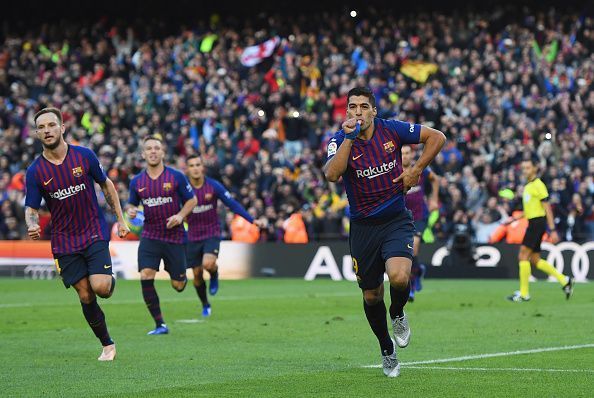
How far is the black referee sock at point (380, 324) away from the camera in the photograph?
977 cm

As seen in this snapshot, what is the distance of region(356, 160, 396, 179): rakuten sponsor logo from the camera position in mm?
9727

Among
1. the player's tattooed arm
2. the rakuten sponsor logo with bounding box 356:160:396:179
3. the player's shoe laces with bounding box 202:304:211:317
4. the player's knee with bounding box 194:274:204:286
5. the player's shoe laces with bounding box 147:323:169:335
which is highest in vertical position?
the rakuten sponsor logo with bounding box 356:160:396:179

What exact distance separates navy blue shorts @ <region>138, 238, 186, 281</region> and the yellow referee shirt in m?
7.25

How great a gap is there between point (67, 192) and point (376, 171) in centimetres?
323

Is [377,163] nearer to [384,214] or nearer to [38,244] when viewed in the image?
[384,214]

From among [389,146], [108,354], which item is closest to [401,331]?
[389,146]

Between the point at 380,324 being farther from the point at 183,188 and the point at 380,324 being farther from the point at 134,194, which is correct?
the point at 134,194

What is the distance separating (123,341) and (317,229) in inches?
644

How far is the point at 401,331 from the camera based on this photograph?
388 inches

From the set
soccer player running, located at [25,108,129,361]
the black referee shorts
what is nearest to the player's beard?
soccer player running, located at [25,108,129,361]

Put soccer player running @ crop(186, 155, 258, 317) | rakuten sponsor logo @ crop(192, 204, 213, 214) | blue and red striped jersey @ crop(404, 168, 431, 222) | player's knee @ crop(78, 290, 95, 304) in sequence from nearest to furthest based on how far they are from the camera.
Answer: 1. player's knee @ crop(78, 290, 95, 304)
2. soccer player running @ crop(186, 155, 258, 317)
3. rakuten sponsor logo @ crop(192, 204, 213, 214)
4. blue and red striped jersey @ crop(404, 168, 431, 222)

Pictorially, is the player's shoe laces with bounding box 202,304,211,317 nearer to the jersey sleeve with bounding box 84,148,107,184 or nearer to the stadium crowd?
the jersey sleeve with bounding box 84,148,107,184

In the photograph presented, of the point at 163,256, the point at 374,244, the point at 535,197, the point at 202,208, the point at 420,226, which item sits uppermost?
the point at 374,244

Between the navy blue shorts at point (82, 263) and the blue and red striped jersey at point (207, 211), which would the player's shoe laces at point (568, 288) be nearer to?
the blue and red striped jersey at point (207, 211)
